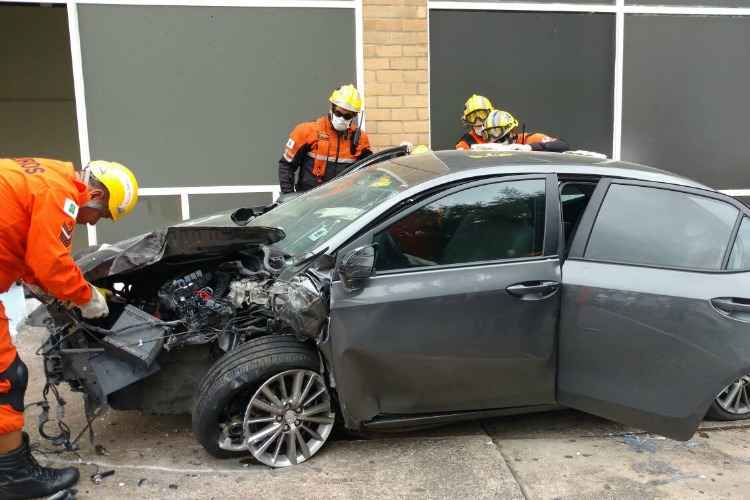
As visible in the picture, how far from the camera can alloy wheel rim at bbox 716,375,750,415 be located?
3631 mm

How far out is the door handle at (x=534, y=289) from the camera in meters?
2.95

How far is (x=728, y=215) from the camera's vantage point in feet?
10.5

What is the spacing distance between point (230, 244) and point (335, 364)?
2.64ft

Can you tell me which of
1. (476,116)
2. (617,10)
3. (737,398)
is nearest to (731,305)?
(737,398)

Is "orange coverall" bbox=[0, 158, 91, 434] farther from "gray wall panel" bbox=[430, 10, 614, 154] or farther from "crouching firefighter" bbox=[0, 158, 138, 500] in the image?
"gray wall panel" bbox=[430, 10, 614, 154]

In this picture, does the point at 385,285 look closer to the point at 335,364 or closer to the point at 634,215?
the point at 335,364

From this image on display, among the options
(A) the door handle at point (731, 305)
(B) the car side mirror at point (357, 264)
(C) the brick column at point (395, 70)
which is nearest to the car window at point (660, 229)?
(A) the door handle at point (731, 305)

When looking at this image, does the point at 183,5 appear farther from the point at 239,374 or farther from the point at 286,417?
the point at 286,417

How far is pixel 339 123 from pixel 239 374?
2919 millimetres

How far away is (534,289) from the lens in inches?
116

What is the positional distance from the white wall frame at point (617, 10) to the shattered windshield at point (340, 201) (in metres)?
3.32

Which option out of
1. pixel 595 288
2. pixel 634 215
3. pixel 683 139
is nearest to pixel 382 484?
pixel 595 288

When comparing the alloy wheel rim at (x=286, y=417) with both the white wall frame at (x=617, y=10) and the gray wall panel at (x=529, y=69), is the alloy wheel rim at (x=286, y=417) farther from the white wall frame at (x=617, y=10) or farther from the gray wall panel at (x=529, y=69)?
the white wall frame at (x=617, y=10)

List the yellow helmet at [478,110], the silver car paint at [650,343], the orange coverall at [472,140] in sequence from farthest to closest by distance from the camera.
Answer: the yellow helmet at [478,110], the orange coverall at [472,140], the silver car paint at [650,343]
